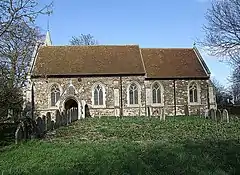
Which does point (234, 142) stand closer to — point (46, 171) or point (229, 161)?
point (229, 161)

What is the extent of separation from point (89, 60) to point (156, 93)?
8.39m

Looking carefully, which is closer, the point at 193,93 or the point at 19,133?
the point at 19,133

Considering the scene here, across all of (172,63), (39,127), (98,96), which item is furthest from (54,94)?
(39,127)

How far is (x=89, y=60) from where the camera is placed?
37.8 metres

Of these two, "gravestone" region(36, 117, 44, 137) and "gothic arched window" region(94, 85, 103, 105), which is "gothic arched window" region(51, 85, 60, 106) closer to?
"gothic arched window" region(94, 85, 103, 105)

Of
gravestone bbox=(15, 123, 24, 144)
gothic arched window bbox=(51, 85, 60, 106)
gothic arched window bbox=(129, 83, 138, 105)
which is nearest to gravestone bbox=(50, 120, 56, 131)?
gravestone bbox=(15, 123, 24, 144)

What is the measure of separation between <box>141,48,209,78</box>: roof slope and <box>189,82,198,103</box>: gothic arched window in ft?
3.43

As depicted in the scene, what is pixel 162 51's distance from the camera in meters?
41.2

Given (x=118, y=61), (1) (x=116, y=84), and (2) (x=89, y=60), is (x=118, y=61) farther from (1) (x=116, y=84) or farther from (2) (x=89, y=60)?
(2) (x=89, y=60)

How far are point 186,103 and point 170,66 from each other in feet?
15.3

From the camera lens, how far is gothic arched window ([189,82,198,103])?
37912 mm

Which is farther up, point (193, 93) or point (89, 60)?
point (89, 60)

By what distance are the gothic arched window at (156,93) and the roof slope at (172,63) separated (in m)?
1.13

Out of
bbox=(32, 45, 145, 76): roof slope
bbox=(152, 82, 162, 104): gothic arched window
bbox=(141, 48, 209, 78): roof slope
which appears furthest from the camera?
bbox=(141, 48, 209, 78): roof slope
